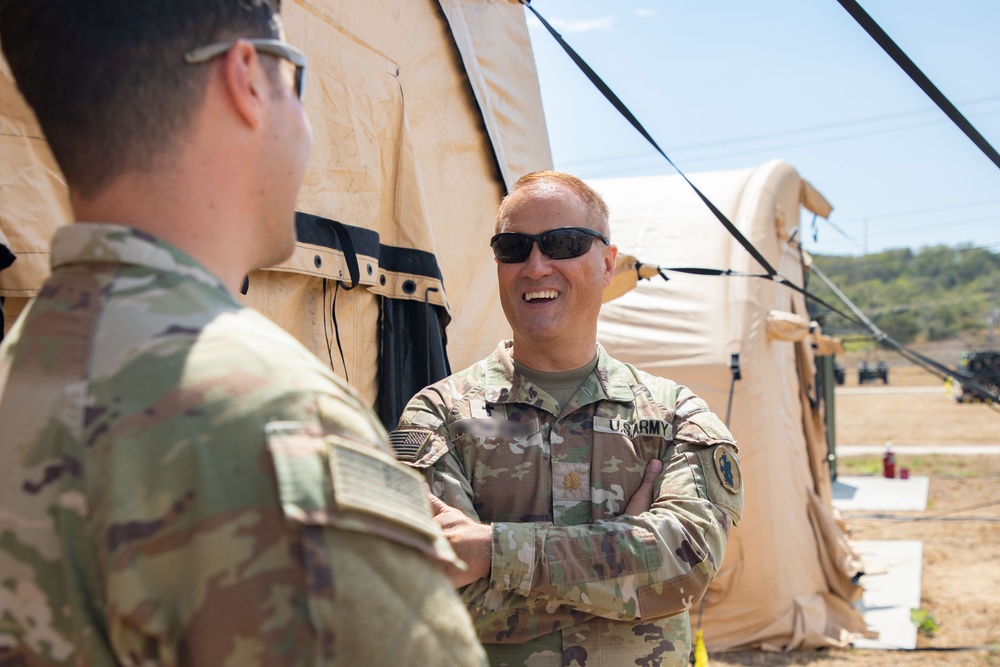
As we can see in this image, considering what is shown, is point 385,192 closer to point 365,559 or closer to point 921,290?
point 365,559

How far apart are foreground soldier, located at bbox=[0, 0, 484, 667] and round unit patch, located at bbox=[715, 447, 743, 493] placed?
138 cm

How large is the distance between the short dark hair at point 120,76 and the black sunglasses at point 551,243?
4.77 feet

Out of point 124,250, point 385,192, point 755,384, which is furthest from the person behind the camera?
point 755,384

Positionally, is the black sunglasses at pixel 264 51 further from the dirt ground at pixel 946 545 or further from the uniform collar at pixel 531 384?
the dirt ground at pixel 946 545

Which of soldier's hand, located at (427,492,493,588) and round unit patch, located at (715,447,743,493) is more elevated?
round unit patch, located at (715,447,743,493)

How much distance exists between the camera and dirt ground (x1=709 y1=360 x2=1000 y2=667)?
20.7 ft

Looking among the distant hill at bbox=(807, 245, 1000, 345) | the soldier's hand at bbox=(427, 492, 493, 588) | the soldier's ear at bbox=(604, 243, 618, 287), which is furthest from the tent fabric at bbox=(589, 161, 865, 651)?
the distant hill at bbox=(807, 245, 1000, 345)

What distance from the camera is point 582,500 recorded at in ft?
7.23

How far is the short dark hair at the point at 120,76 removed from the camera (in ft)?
3.20

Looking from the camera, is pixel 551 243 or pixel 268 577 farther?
pixel 551 243

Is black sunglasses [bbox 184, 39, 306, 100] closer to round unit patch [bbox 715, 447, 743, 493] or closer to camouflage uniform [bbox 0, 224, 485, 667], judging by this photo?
camouflage uniform [bbox 0, 224, 485, 667]

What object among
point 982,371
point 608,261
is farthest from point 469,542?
point 982,371

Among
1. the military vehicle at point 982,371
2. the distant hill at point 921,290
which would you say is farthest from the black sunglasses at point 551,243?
the distant hill at point 921,290

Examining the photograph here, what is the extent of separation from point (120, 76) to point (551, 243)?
1.52m
